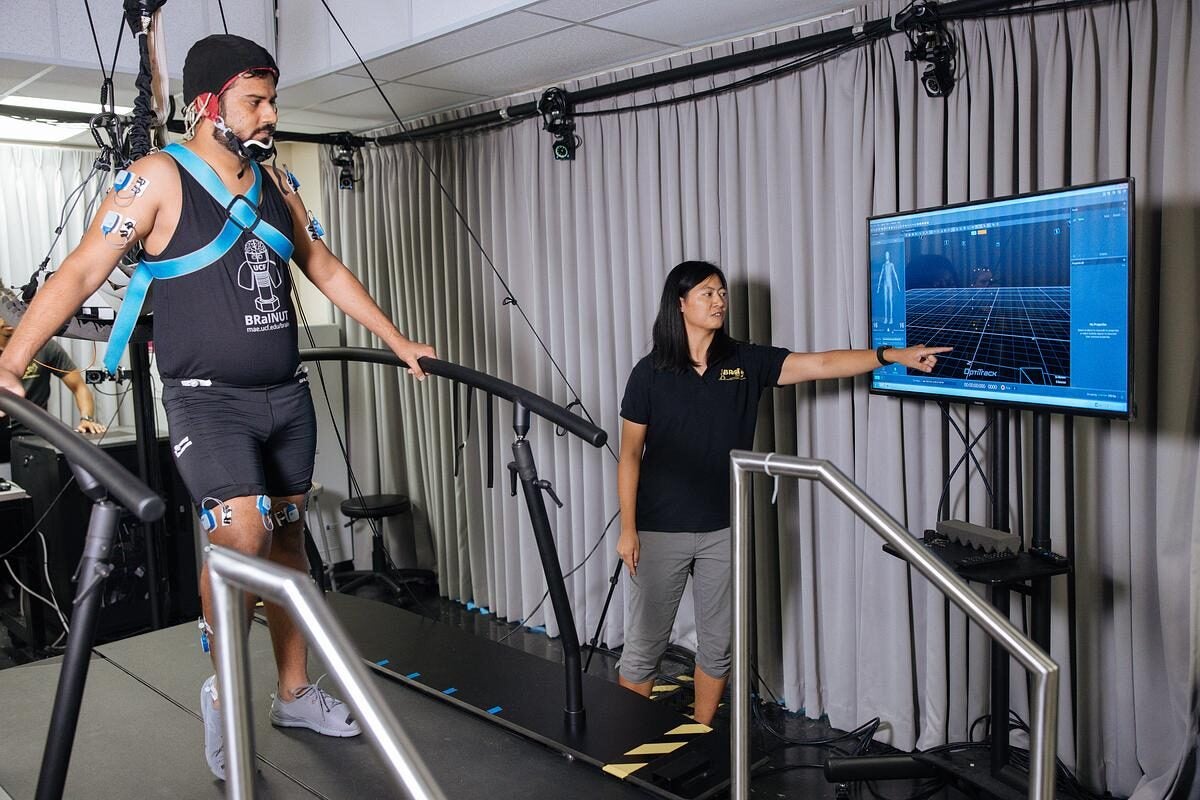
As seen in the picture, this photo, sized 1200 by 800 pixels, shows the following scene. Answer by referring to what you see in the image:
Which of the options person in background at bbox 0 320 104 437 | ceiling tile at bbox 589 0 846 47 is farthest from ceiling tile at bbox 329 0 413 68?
person in background at bbox 0 320 104 437

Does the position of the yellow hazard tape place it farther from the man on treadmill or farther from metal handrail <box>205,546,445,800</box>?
metal handrail <box>205,546,445,800</box>

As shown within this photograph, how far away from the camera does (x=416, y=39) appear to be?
3.41m

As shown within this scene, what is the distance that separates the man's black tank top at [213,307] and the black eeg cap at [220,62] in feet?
0.63

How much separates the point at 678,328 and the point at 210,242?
144 centimetres

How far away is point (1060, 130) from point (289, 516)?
2251mm

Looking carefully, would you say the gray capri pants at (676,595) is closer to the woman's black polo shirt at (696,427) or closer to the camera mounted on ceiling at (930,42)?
the woman's black polo shirt at (696,427)

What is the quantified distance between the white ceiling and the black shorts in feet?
5.09

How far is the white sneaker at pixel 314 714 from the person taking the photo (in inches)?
93.7

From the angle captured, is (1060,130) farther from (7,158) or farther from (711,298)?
(7,158)

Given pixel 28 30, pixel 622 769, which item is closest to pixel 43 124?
pixel 28 30

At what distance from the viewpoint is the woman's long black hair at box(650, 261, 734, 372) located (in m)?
3.01

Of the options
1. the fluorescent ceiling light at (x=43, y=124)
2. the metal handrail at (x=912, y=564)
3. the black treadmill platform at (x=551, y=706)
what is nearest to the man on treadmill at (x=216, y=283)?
the black treadmill platform at (x=551, y=706)

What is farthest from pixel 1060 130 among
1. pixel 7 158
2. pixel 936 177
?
pixel 7 158

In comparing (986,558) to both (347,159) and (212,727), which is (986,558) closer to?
(212,727)
